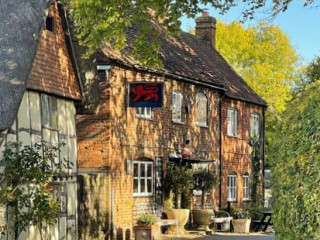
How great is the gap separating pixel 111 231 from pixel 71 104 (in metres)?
4.34

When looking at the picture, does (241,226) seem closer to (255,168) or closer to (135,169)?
(135,169)

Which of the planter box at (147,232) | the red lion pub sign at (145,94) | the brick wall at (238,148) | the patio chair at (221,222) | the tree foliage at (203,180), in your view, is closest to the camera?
the red lion pub sign at (145,94)

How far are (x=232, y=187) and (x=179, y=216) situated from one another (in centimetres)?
758

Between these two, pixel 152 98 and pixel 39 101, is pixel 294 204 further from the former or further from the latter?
pixel 152 98

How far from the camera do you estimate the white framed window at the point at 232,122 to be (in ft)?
109

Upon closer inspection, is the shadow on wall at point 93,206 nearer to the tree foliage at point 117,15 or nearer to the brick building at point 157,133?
the brick building at point 157,133

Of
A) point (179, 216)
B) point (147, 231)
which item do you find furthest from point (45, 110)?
point (179, 216)

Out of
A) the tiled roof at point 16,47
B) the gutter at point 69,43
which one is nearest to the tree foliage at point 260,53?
the gutter at point 69,43

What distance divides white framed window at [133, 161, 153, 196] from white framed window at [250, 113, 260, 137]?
11.2 meters

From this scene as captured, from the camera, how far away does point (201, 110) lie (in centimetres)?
3006

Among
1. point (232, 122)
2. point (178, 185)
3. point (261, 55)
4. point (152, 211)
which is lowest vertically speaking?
point (152, 211)

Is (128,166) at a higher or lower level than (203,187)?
higher

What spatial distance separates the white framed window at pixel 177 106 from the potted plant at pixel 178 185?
75.3 inches

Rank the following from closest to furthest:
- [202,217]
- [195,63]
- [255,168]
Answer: [202,217] < [195,63] < [255,168]
